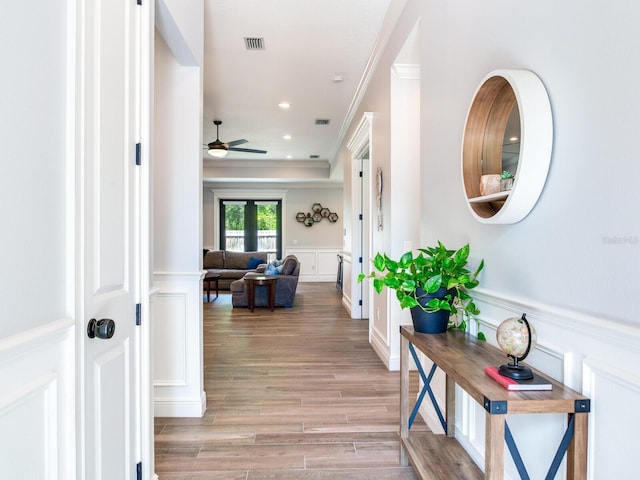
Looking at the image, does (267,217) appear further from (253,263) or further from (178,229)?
(178,229)

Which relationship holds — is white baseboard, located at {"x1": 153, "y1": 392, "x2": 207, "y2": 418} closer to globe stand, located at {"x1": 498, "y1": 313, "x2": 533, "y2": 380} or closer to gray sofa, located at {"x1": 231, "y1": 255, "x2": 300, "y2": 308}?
globe stand, located at {"x1": 498, "y1": 313, "x2": 533, "y2": 380}

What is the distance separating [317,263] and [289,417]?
8.08 m

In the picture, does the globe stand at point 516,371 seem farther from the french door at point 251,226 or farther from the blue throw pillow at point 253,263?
the french door at point 251,226

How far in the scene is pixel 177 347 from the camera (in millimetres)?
2676

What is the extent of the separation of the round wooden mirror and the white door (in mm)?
1354

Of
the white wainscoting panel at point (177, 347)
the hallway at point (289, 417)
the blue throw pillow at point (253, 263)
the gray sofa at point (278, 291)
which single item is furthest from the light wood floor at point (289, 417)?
the blue throw pillow at point (253, 263)

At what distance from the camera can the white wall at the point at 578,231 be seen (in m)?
0.98

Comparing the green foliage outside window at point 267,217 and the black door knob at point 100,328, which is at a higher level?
the green foliage outside window at point 267,217

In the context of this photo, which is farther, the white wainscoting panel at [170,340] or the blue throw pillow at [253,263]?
the blue throw pillow at [253,263]

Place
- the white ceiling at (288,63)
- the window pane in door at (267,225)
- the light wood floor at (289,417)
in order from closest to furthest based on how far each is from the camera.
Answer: the light wood floor at (289,417) → the white ceiling at (288,63) → the window pane in door at (267,225)

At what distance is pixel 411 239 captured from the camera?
11.8 feet

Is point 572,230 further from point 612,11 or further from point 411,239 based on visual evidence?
point 411,239

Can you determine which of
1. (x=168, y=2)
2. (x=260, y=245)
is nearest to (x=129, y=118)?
(x=168, y=2)

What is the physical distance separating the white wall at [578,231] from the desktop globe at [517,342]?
0.40ft
